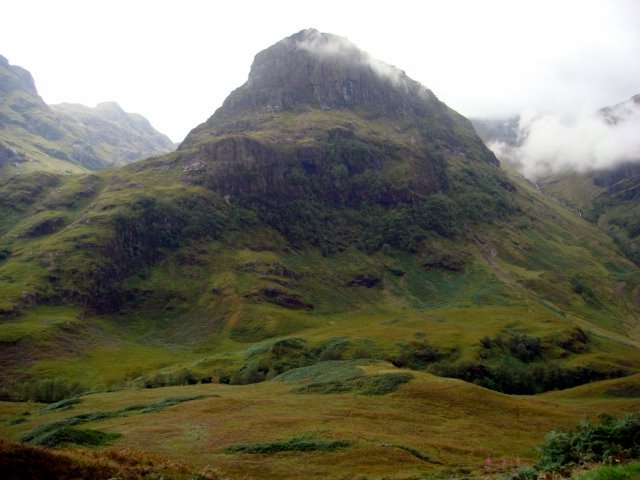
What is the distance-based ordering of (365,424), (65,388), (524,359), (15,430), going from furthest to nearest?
1. (524,359)
2. (65,388)
3. (15,430)
4. (365,424)

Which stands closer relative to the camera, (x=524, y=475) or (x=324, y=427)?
(x=524, y=475)

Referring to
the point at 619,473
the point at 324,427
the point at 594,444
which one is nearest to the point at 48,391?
the point at 324,427

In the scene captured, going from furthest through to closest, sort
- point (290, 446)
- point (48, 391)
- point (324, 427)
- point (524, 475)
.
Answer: point (48, 391) < point (324, 427) < point (290, 446) < point (524, 475)

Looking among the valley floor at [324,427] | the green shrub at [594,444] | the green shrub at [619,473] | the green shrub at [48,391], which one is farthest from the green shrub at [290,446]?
the green shrub at [48,391]

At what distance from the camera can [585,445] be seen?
37125 millimetres

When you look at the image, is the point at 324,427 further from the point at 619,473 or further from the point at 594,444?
the point at 619,473

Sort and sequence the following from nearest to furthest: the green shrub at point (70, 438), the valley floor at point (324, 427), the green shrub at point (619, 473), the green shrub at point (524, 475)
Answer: the green shrub at point (619, 473)
the green shrub at point (524, 475)
the valley floor at point (324, 427)
the green shrub at point (70, 438)

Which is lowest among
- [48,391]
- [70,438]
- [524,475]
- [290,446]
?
[48,391]

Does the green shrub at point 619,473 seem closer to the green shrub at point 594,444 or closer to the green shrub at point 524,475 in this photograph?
the green shrub at point 524,475

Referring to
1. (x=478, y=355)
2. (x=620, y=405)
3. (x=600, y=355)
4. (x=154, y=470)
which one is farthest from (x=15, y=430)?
(x=600, y=355)

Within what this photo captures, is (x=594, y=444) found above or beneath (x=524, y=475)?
beneath

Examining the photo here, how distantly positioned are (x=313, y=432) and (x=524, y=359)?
145591 mm

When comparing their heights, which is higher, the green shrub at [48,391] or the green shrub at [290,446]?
the green shrub at [290,446]

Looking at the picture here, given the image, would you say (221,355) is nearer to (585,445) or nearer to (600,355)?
(600,355)
